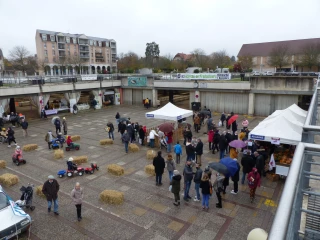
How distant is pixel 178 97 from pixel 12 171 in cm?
3175

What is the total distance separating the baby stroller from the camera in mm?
8766

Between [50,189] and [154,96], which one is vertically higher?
[154,96]

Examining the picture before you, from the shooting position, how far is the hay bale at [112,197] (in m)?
9.41

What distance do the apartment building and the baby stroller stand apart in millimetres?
59489

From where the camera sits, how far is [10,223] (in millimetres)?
7332

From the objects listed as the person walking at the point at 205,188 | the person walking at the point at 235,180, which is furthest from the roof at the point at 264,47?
the person walking at the point at 205,188

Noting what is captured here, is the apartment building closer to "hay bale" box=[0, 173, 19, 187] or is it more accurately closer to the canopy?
the canopy

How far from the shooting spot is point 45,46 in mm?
77000

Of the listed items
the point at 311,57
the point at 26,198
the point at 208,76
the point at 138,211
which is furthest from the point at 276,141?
the point at 311,57

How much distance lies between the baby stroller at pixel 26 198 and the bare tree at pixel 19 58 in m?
51.2

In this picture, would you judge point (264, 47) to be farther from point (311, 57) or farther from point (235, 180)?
point (235, 180)

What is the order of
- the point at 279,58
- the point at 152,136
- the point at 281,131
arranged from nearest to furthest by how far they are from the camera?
the point at 281,131 < the point at 152,136 < the point at 279,58

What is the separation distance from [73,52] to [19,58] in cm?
2763

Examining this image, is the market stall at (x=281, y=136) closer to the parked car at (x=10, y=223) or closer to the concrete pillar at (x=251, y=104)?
the parked car at (x=10, y=223)
